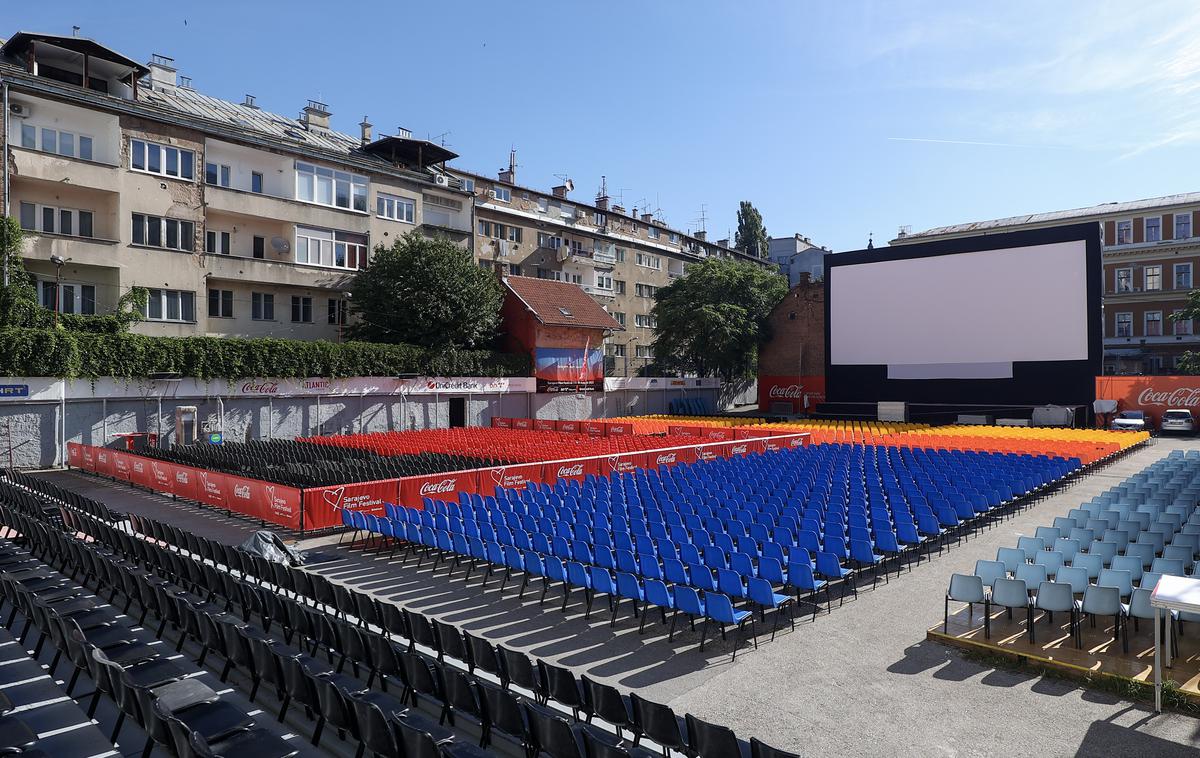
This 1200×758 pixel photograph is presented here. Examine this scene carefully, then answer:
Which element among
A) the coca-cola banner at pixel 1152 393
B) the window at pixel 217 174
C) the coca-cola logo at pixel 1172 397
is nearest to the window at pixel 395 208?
the window at pixel 217 174

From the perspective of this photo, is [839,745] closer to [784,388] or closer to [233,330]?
[233,330]

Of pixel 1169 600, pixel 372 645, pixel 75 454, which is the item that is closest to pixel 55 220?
pixel 75 454

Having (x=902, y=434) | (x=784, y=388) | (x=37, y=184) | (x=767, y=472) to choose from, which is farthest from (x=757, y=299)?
(x=37, y=184)

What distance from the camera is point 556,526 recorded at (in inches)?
484

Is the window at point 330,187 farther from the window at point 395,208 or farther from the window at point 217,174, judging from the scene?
the window at point 217,174

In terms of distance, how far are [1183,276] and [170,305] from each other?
6455 cm

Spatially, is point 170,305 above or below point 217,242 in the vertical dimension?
below

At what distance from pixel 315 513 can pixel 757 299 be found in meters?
42.3

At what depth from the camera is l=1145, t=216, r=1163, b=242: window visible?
53.4 m

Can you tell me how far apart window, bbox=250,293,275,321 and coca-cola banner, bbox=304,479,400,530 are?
22428mm

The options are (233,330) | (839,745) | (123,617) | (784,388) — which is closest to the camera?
(839,745)

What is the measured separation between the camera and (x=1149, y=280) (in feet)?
176

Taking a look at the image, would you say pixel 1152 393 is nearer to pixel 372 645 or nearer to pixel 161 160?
pixel 372 645

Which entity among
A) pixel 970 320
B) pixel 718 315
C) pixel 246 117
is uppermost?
pixel 246 117
